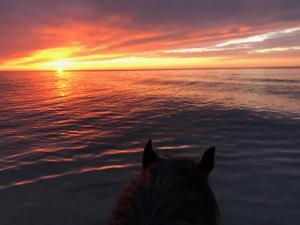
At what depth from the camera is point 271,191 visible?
5.59 meters

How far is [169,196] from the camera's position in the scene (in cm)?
144

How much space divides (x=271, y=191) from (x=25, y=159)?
7943mm

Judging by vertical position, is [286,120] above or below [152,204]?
below

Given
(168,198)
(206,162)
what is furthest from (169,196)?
(206,162)

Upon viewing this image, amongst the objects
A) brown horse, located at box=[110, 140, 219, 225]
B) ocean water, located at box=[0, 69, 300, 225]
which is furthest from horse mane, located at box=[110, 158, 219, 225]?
ocean water, located at box=[0, 69, 300, 225]

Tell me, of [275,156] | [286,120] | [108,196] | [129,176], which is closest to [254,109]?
[286,120]

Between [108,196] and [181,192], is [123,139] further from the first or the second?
[181,192]

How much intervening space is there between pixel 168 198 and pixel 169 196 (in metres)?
0.02

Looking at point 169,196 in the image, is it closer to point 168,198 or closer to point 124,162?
point 168,198

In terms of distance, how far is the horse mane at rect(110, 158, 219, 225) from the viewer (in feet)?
4.31

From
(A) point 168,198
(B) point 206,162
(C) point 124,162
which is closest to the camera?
(A) point 168,198

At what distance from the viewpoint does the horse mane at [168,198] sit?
131 centimetres

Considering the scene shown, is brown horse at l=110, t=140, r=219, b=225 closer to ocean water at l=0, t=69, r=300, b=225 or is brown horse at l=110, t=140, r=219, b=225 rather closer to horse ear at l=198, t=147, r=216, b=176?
horse ear at l=198, t=147, r=216, b=176

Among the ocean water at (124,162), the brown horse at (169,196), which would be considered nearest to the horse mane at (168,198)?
the brown horse at (169,196)
